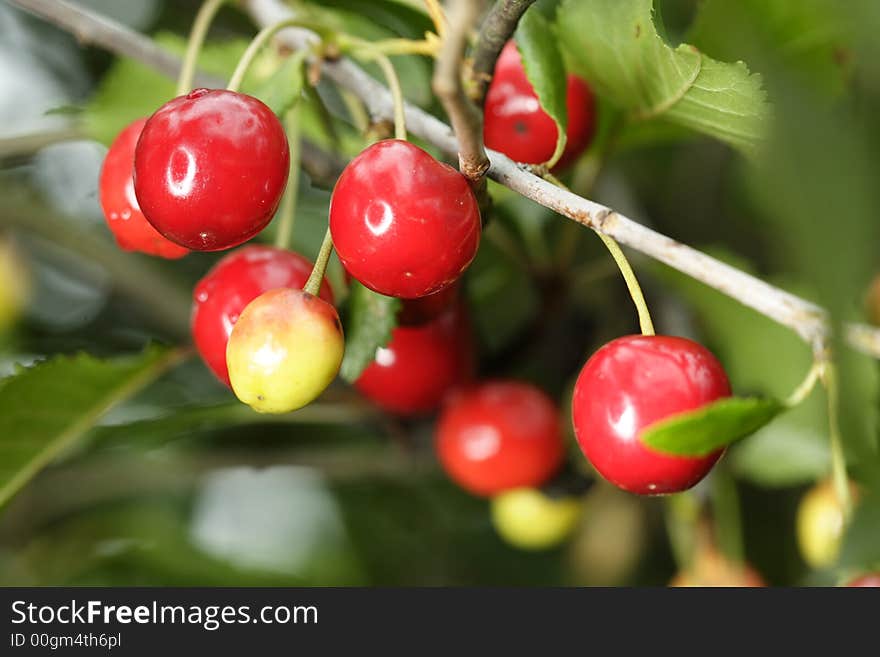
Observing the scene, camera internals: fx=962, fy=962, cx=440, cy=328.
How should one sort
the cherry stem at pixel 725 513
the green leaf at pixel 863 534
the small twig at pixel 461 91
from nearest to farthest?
the small twig at pixel 461 91 → the green leaf at pixel 863 534 → the cherry stem at pixel 725 513

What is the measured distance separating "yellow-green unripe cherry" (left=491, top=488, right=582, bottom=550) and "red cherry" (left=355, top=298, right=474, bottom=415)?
0.22 m

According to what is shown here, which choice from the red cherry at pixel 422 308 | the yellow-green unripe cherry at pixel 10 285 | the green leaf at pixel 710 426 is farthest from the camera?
the yellow-green unripe cherry at pixel 10 285

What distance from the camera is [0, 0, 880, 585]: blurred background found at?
1004 millimetres

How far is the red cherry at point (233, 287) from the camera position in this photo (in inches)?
26.4

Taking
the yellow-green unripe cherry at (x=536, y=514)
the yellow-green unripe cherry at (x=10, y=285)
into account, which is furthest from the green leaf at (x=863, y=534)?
the yellow-green unripe cherry at (x=10, y=285)

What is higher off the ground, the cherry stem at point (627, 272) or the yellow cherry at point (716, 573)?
the yellow cherry at point (716, 573)

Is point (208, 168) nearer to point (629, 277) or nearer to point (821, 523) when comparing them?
point (629, 277)

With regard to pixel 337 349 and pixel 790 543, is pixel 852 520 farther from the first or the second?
pixel 790 543

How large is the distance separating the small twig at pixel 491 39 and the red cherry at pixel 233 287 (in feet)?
0.59

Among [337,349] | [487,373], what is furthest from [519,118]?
[487,373]

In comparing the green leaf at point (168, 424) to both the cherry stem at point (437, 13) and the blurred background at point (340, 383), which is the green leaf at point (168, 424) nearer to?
the blurred background at point (340, 383)

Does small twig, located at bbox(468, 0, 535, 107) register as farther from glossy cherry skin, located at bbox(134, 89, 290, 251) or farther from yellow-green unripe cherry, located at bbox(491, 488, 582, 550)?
yellow-green unripe cherry, located at bbox(491, 488, 582, 550)

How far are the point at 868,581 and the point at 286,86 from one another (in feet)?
1.77

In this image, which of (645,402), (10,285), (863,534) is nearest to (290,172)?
(645,402)
